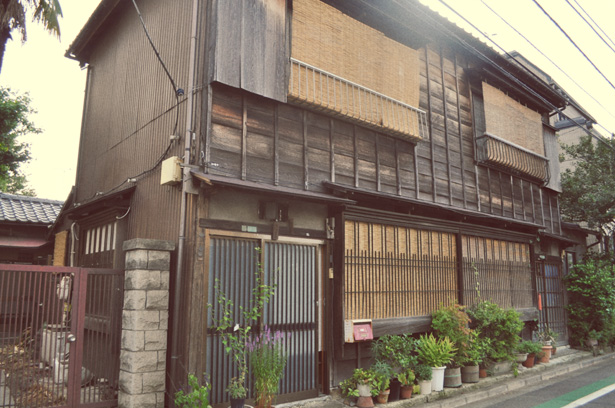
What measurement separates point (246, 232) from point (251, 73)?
306 centimetres

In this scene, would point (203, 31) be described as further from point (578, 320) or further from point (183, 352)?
point (578, 320)

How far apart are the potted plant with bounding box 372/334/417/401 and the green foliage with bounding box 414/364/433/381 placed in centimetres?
16

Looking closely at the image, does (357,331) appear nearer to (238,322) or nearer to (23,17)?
(238,322)

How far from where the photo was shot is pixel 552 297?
51.9 ft

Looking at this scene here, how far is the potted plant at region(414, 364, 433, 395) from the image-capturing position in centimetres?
918

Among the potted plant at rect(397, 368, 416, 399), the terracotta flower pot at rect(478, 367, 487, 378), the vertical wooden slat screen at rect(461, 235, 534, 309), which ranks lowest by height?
the terracotta flower pot at rect(478, 367, 487, 378)

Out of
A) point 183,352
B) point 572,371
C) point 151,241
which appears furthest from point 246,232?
point 572,371

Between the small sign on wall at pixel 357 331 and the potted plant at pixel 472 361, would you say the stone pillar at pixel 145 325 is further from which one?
the potted plant at pixel 472 361

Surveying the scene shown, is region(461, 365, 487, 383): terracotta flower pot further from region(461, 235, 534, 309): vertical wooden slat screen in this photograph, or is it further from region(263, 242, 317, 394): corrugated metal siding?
region(263, 242, 317, 394): corrugated metal siding

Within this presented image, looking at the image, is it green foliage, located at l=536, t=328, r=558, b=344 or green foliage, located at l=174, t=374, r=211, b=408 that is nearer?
green foliage, located at l=174, t=374, r=211, b=408

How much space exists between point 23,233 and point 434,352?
47.5ft

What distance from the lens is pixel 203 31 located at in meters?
8.52

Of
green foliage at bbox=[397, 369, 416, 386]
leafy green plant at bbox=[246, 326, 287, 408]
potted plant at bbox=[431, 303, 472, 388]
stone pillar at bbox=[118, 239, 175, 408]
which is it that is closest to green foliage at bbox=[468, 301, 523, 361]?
potted plant at bbox=[431, 303, 472, 388]

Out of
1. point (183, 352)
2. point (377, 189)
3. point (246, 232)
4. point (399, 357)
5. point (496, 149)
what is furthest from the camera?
point (496, 149)
